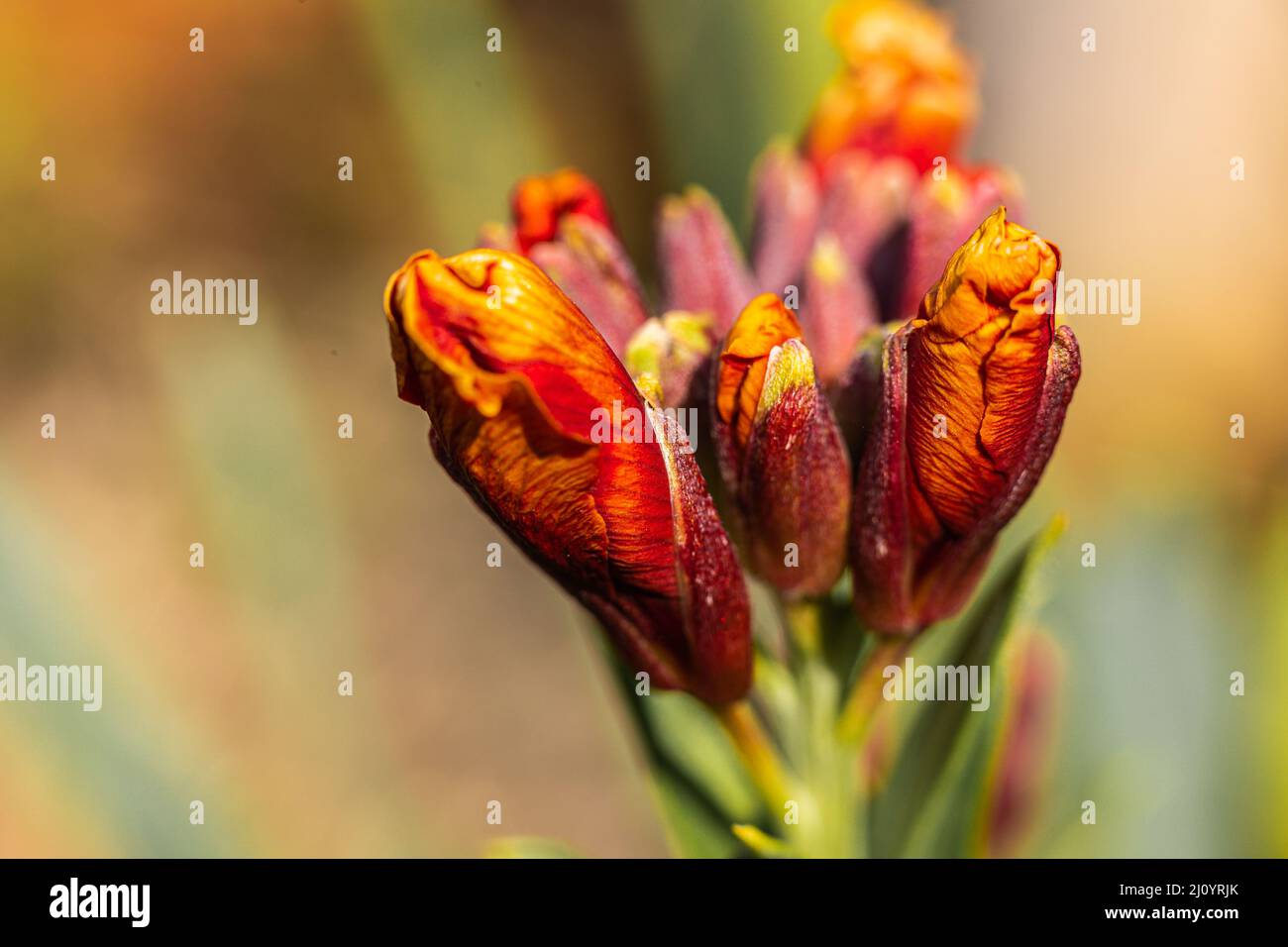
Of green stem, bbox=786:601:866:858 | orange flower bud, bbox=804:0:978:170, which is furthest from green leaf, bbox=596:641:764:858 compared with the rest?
orange flower bud, bbox=804:0:978:170

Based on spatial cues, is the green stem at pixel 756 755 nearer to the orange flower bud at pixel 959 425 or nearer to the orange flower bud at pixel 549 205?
the orange flower bud at pixel 959 425

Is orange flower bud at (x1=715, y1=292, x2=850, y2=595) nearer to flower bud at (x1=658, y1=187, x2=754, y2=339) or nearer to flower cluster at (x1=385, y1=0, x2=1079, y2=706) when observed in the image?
flower cluster at (x1=385, y1=0, x2=1079, y2=706)

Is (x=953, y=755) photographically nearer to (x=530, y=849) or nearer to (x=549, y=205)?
(x=530, y=849)

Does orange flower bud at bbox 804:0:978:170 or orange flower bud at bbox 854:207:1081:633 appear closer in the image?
orange flower bud at bbox 854:207:1081:633

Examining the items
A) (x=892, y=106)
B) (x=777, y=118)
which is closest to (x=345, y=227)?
(x=777, y=118)

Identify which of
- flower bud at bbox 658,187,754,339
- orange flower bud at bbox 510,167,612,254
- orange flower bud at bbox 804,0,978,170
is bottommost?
flower bud at bbox 658,187,754,339

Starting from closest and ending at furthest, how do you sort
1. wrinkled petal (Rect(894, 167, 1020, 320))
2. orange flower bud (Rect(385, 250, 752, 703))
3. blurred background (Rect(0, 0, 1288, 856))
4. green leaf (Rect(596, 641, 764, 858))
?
orange flower bud (Rect(385, 250, 752, 703)) → wrinkled petal (Rect(894, 167, 1020, 320)) → green leaf (Rect(596, 641, 764, 858)) → blurred background (Rect(0, 0, 1288, 856))
